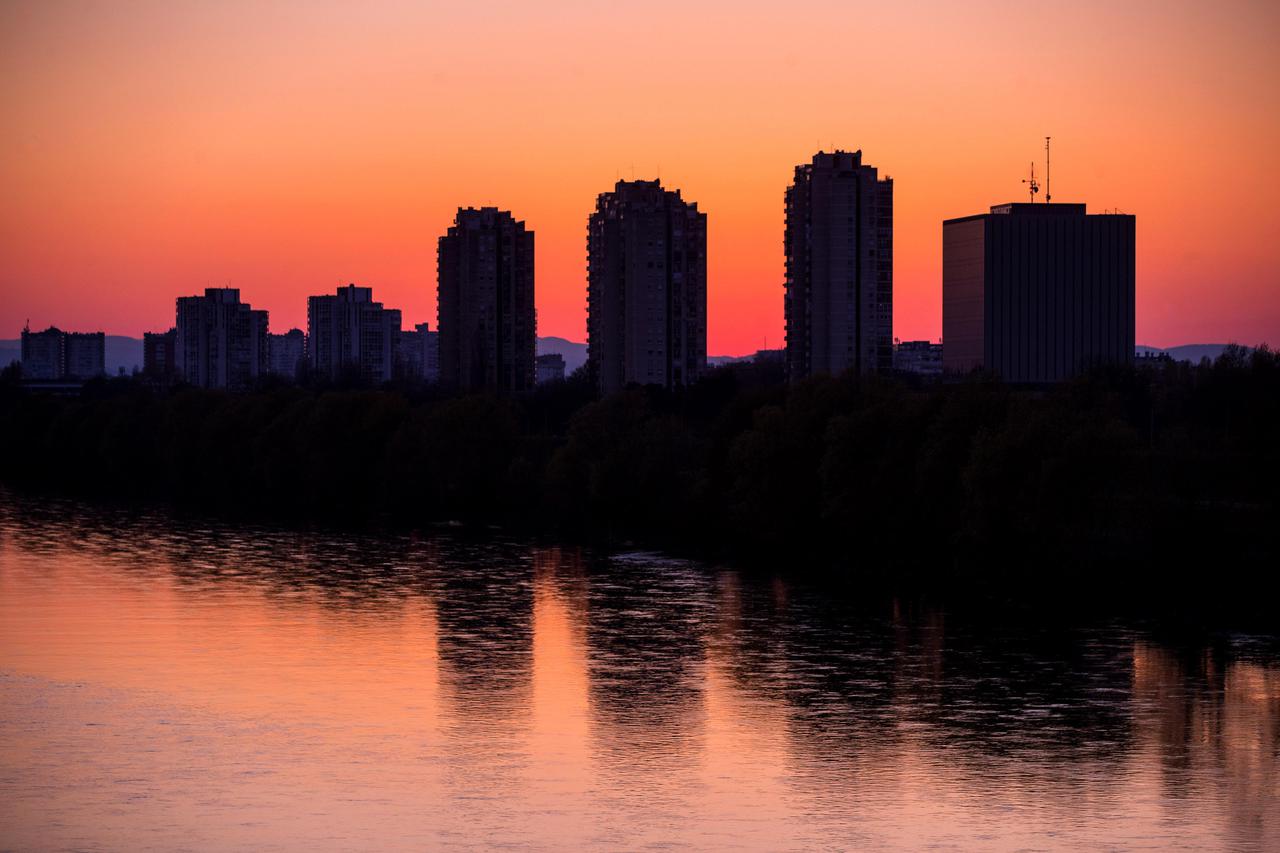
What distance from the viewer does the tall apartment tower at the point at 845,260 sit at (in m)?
126

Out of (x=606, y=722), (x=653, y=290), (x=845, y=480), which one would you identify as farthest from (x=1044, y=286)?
(x=606, y=722)

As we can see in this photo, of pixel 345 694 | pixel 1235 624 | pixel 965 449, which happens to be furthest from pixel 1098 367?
pixel 345 694

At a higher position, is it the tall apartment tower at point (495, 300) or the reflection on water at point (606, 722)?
the tall apartment tower at point (495, 300)

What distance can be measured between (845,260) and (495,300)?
1513 inches

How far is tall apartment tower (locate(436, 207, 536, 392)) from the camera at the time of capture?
152 m

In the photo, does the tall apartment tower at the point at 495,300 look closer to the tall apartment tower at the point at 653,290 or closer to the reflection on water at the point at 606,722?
the tall apartment tower at the point at 653,290

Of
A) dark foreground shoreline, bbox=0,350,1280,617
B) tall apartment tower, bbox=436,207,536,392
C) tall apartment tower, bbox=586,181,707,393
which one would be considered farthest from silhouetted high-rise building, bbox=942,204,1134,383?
dark foreground shoreline, bbox=0,350,1280,617

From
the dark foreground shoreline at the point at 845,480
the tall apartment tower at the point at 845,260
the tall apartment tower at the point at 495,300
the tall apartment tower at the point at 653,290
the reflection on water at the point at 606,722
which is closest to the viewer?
the reflection on water at the point at 606,722

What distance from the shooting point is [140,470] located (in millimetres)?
98500

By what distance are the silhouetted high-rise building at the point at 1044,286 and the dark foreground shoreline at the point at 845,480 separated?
292ft

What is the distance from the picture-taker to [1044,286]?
7160 inches

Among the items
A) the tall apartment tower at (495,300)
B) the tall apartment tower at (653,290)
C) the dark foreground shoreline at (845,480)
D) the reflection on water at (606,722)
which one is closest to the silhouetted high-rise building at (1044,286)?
the tall apartment tower at (495,300)

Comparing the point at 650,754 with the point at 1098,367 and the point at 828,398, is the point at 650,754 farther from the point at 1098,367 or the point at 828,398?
the point at 1098,367

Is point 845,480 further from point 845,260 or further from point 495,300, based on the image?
point 495,300
